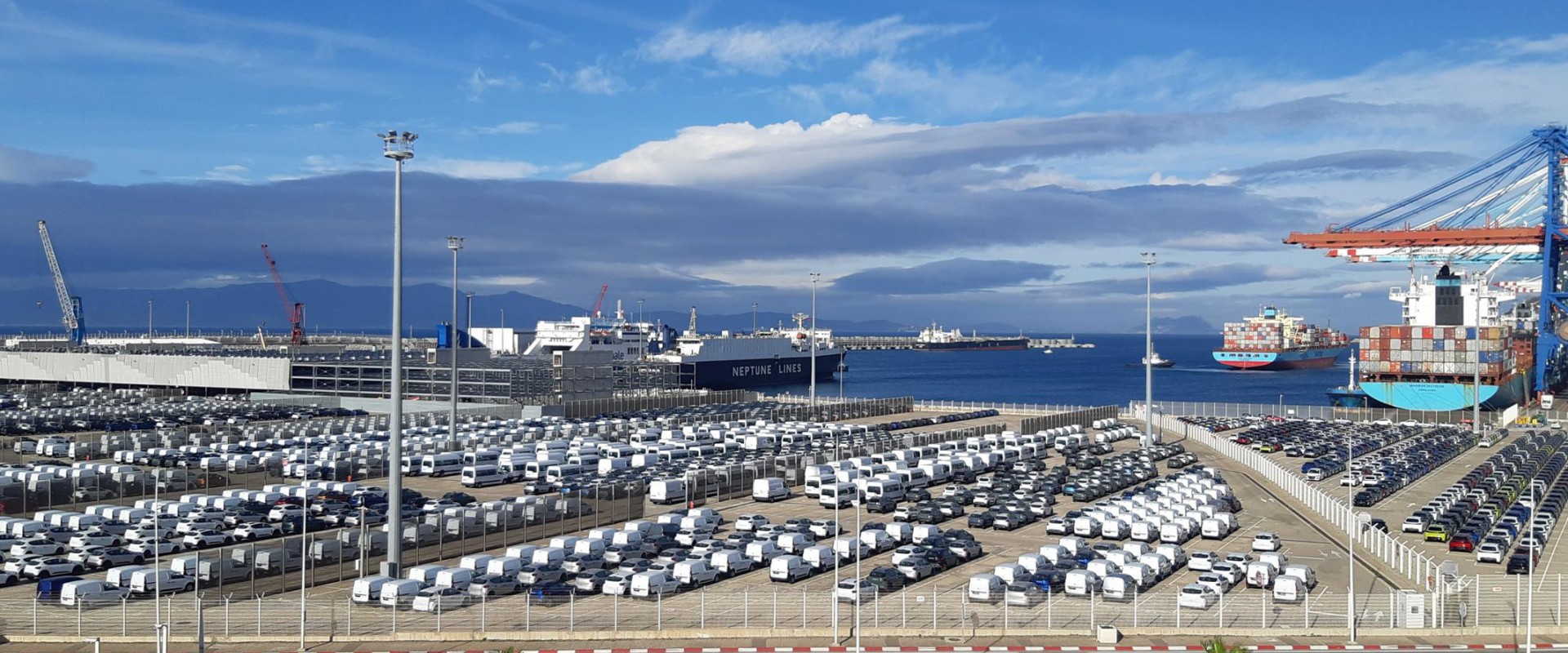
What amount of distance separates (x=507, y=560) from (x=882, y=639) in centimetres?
1045

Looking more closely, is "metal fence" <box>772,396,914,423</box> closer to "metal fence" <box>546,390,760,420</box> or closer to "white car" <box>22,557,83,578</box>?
"metal fence" <box>546,390,760,420</box>

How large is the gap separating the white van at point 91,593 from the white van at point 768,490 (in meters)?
22.7

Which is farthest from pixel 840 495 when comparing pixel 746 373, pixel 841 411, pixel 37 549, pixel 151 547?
pixel 746 373

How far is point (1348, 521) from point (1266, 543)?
225 cm

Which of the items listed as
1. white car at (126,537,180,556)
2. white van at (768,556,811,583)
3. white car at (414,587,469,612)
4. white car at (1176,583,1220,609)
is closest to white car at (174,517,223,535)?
white car at (126,537,180,556)

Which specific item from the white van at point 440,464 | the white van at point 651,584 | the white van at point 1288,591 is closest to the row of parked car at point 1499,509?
the white van at point 1288,591

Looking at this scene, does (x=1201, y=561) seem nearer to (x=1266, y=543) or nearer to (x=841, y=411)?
(x=1266, y=543)

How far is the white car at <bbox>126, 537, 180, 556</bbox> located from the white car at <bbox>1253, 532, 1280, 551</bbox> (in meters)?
30.1

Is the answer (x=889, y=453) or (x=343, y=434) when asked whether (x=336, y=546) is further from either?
(x=343, y=434)

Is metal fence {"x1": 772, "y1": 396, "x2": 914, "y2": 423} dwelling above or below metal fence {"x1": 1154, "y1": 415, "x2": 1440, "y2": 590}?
above

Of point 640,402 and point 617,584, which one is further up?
point 640,402

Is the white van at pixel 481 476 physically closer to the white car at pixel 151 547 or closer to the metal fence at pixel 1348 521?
the white car at pixel 151 547

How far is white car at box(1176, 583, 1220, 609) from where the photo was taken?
25.8 meters

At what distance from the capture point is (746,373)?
163625mm
